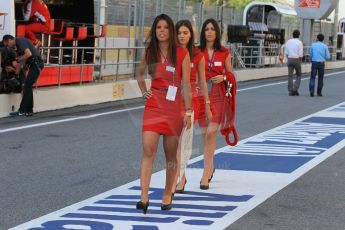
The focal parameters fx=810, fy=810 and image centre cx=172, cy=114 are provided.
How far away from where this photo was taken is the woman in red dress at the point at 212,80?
8398mm

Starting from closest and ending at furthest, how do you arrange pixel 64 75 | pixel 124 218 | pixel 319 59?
pixel 124 218 → pixel 64 75 → pixel 319 59

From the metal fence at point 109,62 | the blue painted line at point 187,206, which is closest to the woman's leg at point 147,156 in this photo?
the blue painted line at point 187,206

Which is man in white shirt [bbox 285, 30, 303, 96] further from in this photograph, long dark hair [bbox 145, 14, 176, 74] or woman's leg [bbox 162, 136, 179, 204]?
long dark hair [bbox 145, 14, 176, 74]

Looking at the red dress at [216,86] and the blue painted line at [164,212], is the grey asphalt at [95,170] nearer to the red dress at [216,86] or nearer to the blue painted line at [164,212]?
the blue painted line at [164,212]

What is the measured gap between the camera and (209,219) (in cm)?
698

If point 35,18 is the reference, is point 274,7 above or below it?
above

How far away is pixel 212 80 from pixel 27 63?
7.36m

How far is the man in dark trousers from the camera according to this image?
14695mm

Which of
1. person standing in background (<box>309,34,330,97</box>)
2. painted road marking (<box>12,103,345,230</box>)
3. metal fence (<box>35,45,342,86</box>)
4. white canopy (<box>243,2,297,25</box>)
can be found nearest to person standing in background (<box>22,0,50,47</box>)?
metal fence (<box>35,45,342,86</box>)

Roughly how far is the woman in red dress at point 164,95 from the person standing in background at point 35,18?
32.5 ft

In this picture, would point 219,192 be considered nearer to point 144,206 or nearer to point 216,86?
point 216,86

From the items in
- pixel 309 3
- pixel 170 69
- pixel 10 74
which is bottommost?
pixel 10 74

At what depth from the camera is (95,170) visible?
9.37 m

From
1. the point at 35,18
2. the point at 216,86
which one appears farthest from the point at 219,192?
the point at 35,18
